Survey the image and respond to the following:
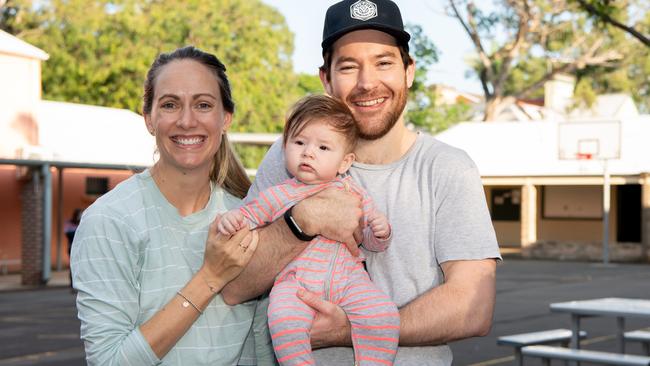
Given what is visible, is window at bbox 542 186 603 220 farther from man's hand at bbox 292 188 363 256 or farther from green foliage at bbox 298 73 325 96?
man's hand at bbox 292 188 363 256

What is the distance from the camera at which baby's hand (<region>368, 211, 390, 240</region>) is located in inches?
115

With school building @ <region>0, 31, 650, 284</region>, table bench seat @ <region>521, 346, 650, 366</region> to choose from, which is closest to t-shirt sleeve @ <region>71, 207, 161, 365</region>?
table bench seat @ <region>521, 346, 650, 366</region>

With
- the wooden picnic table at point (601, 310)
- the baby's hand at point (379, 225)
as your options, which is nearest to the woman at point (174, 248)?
the baby's hand at point (379, 225)

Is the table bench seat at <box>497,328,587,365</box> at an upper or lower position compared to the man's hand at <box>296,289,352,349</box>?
lower

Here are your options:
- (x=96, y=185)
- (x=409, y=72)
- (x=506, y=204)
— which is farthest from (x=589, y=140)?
(x=409, y=72)

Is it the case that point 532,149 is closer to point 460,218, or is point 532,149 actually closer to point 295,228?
point 460,218

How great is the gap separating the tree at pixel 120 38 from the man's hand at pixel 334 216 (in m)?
36.0

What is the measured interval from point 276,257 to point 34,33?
131 feet

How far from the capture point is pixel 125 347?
294 centimetres

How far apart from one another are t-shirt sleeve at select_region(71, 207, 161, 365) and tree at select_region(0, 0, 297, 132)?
35888 millimetres

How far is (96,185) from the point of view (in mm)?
30359

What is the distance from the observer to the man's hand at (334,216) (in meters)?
2.98

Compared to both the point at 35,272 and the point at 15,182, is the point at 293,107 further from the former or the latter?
the point at 15,182

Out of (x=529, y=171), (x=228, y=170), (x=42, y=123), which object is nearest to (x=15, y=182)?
(x=42, y=123)
